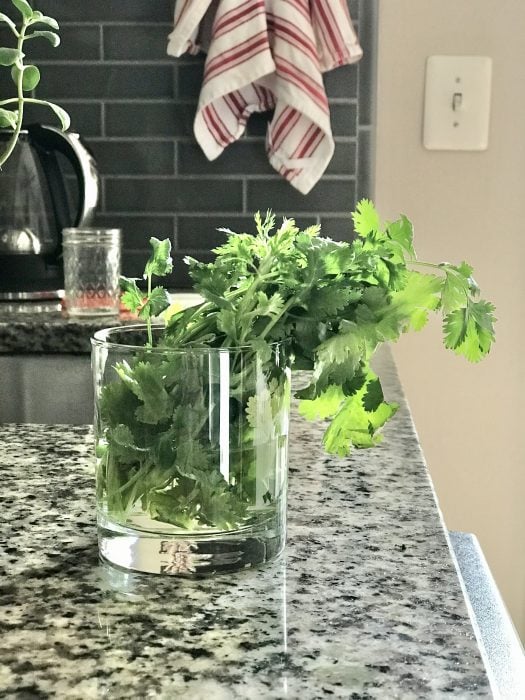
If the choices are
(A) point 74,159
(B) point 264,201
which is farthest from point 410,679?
(B) point 264,201

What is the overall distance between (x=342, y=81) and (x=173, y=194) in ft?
1.24

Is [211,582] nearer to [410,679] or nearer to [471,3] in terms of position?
[410,679]

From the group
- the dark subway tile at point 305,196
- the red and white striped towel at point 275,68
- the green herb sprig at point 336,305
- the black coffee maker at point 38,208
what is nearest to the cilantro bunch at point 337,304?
the green herb sprig at point 336,305

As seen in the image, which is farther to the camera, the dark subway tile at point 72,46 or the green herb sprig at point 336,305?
the dark subway tile at point 72,46

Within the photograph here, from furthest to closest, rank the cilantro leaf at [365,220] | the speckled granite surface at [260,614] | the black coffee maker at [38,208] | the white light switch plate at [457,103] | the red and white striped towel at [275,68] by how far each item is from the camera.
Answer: the white light switch plate at [457,103], the red and white striped towel at [275,68], the black coffee maker at [38,208], the cilantro leaf at [365,220], the speckled granite surface at [260,614]

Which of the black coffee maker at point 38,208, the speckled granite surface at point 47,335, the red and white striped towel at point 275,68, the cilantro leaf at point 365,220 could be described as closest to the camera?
the cilantro leaf at point 365,220

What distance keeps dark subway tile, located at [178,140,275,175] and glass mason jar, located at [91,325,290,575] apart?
133 centimetres

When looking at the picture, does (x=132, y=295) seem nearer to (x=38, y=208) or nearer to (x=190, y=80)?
(x=38, y=208)

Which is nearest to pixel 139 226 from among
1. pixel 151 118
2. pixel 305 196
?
pixel 151 118

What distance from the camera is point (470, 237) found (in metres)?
1.82

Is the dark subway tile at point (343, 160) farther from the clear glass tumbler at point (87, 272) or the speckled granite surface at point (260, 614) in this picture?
the speckled granite surface at point (260, 614)

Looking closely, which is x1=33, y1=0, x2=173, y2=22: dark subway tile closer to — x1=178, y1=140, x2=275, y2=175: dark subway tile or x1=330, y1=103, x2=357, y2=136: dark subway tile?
x1=178, y1=140, x2=275, y2=175: dark subway tile

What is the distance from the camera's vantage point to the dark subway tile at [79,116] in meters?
1.82

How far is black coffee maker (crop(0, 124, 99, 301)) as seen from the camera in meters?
1.51
